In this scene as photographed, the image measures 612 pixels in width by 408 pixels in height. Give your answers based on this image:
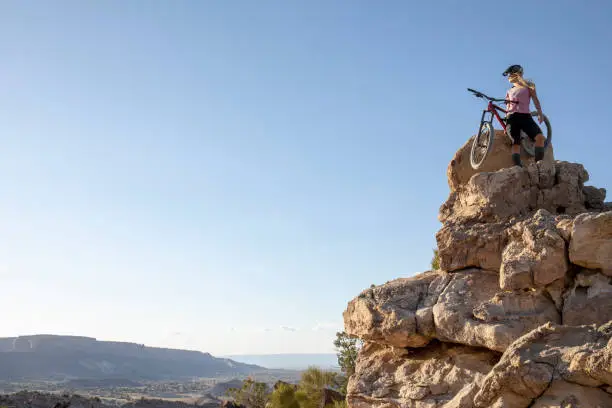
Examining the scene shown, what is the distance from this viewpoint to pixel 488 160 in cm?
1382

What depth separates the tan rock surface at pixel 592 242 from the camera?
9766 millimetres

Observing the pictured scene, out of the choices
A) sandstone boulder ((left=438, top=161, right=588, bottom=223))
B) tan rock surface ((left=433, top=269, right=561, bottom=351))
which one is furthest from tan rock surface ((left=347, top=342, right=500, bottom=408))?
sandstone boulder ((left=438, top=161, right=588, bottom=223))

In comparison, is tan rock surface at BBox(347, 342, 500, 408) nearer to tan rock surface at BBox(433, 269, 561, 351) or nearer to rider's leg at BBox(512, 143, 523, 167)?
tan rock surface at BBox(433, 269, 561, 351)

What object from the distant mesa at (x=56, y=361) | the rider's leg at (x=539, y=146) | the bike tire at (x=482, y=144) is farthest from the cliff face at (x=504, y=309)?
the distant mesa at (x=56, y=361)

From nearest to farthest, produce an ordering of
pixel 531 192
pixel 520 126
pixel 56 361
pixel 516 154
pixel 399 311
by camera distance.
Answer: pixel 399 311 → pixel 531 192 → pixel 516 154 → pixel 520 126 → pixel 56 361

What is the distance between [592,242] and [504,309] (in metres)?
2.00

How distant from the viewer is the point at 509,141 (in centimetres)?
1406

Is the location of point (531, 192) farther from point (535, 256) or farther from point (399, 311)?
point (399, 311)

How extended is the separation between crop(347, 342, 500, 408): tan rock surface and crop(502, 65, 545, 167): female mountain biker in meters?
4.85

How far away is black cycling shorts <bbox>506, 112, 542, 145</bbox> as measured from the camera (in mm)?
13219

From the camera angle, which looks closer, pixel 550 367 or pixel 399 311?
pixel 550 367

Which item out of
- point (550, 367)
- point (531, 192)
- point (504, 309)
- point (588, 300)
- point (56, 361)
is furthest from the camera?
point (56, 361)

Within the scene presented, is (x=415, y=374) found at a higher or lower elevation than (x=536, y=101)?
lower

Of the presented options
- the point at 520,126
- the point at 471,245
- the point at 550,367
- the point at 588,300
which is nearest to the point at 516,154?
the point at 520,126
